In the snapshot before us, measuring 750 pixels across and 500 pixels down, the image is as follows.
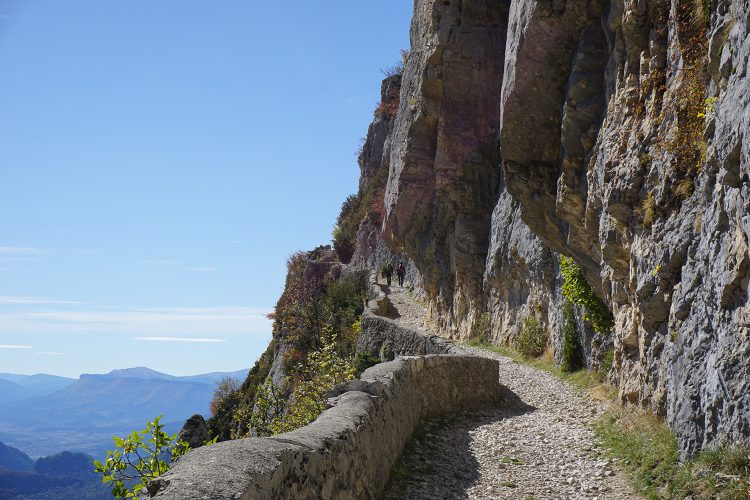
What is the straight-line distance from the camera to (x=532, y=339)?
21.2 meters

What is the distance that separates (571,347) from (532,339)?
3.75m

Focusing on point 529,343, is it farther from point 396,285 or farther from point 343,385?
point 396,285

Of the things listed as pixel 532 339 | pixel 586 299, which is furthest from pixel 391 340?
pixel 586 299

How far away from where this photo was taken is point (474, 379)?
15.6 metres

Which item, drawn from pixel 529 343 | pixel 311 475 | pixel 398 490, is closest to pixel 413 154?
pixel 529 343

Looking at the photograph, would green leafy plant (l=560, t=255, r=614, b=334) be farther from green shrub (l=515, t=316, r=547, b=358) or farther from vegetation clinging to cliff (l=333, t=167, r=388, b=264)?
vegetation clinging to cliff (l=333, t=167, r=388, b=264)

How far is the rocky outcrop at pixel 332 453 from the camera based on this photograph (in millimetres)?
4070

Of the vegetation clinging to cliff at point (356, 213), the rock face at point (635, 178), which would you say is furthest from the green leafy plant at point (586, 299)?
the vegetation clinging to cliff at point (356, 213)

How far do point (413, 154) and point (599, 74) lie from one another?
56.4 ft

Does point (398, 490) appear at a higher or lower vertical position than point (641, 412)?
lower

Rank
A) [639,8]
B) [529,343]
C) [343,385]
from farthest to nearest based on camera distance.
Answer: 1. [529,343]
2. [639,8]
3. [343,385]

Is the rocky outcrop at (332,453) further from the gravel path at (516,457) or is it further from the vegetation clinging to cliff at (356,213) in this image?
the vegetation clinging to cliff at (356,213)

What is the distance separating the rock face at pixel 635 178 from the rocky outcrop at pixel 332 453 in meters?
3.84

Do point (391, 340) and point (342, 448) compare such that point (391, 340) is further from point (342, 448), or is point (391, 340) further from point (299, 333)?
point (342, 448)
